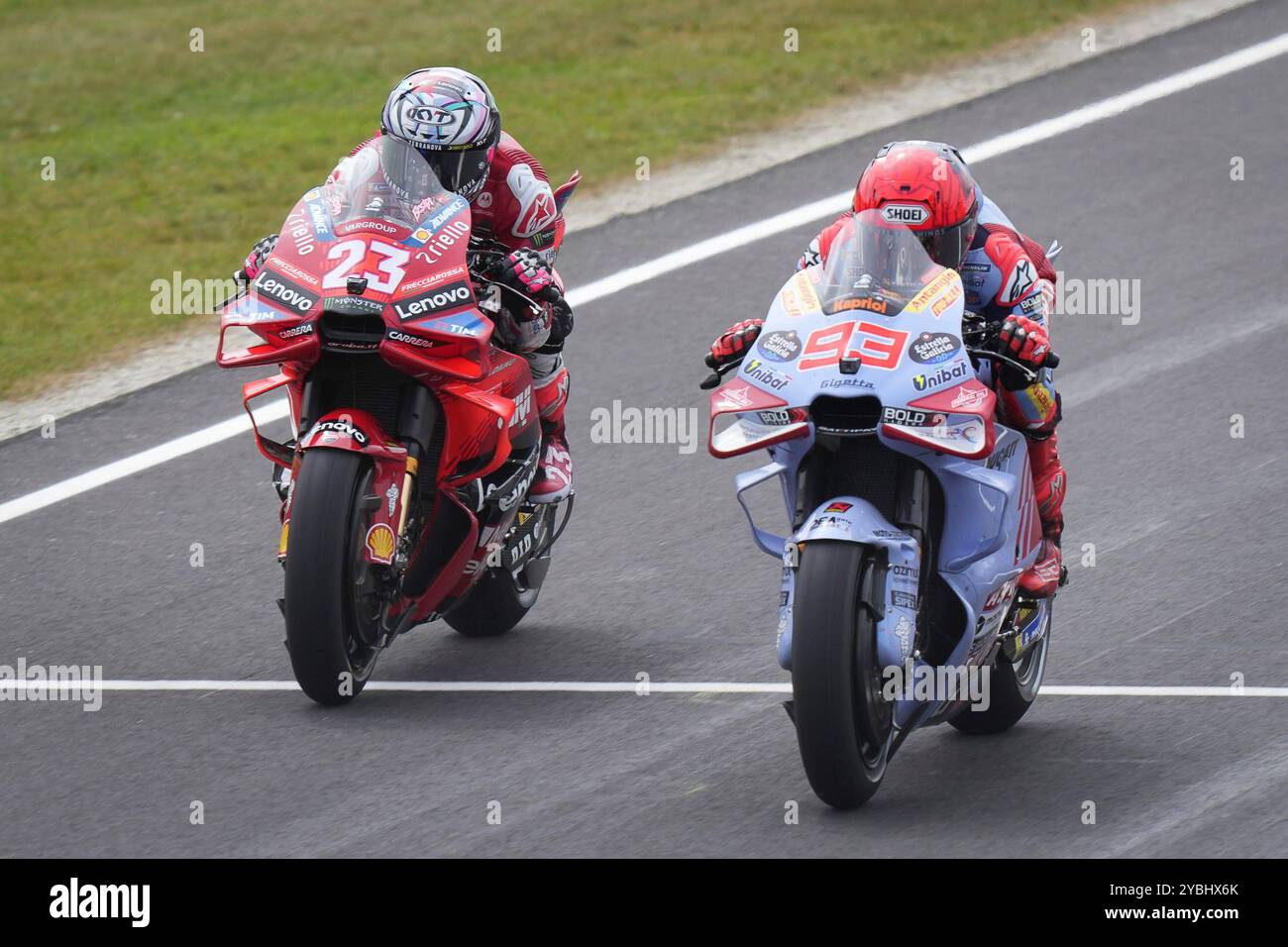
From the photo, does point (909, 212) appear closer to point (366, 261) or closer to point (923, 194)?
point (923, 194)

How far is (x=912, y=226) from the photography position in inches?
265

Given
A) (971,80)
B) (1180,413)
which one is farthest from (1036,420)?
(971,80)

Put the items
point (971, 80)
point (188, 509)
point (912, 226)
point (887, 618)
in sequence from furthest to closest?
point (971, 80), point (188, 509), point (912, 226), point (887, 618)

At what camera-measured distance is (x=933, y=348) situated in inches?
251

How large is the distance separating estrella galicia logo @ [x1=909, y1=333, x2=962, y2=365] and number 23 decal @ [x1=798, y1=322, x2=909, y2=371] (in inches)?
1.7

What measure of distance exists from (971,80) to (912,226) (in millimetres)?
8817

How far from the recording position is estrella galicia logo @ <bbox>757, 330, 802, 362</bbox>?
641cm

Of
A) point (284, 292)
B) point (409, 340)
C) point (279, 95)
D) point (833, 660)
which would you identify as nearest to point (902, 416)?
point (833, 660)

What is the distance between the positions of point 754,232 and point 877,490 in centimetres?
665

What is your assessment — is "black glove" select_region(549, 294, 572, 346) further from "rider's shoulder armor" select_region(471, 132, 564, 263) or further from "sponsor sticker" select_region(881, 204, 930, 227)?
"sponsor sticker" select_region(881, 204, 930, 227)

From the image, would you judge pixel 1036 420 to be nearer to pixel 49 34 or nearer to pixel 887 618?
pixel 887 618

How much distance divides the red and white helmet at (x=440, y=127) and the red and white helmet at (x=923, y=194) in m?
1.70

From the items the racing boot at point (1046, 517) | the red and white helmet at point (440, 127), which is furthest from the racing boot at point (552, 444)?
the racing boot at point (1046, 517)

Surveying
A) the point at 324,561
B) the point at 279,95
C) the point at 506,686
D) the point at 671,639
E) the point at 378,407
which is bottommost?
the point at 506,686
